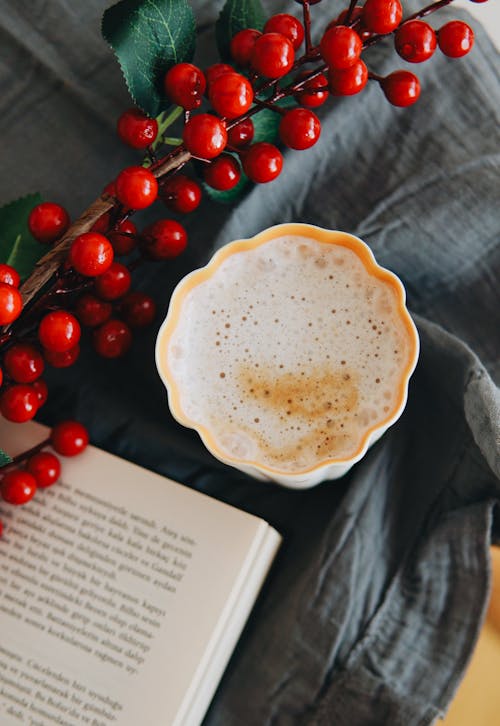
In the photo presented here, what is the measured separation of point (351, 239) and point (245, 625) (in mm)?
340

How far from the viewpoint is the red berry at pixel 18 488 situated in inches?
23.7

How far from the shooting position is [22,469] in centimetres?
63

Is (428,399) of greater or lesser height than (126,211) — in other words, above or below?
below

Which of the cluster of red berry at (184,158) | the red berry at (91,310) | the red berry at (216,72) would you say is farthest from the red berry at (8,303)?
the red berry at (216,72)

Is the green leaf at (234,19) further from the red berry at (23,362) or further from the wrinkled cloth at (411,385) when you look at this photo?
the red berry at (23,362)

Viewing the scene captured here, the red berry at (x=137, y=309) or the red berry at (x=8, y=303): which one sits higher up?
the red berry at (x=8, y=303)

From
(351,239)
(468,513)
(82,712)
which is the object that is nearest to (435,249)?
(351,239)

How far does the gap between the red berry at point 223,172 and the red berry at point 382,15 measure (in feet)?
0.45

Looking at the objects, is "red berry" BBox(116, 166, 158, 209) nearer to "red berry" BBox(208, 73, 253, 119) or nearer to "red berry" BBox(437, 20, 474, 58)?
"red berry" BBox(208, 73, 253, 119)

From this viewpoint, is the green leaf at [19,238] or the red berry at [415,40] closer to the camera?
the red berry at [415,40]

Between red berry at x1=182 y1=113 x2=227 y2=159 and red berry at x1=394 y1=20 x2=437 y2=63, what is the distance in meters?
0.14

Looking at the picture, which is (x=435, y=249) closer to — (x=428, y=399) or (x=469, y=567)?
(x=428, y=399)

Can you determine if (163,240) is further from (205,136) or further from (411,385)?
(411,385)

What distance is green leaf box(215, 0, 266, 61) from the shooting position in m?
0.58
